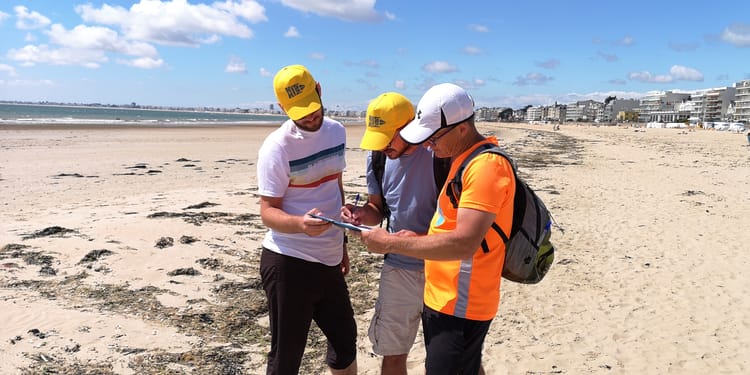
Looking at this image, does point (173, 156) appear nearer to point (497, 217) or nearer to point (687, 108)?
point (497, 217)

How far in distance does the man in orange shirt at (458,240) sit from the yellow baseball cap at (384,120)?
48 centimetres

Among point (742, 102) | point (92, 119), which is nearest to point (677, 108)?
point (742, 102)

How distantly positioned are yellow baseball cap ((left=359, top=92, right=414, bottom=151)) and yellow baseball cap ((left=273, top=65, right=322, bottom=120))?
30cm

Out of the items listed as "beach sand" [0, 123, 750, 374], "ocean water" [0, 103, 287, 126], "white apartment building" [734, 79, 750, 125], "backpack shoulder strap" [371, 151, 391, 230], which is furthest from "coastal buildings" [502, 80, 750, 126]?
"backpack shoulder strap" [371, 151, 391, 230]

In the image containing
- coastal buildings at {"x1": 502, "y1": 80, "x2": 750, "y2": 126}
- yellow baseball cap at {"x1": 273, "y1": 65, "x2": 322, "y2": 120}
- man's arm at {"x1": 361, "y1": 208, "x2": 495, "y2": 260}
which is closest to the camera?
man's arm at {"x1": 361, "y1": 208, "x2": 495, "y2": 260}

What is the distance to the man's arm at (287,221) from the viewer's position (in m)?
2.44

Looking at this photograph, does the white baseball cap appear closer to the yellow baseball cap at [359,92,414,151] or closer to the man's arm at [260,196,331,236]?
the yellow baseball cap at [359,92,414,151]

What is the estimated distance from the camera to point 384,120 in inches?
104

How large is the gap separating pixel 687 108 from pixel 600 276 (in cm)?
16295

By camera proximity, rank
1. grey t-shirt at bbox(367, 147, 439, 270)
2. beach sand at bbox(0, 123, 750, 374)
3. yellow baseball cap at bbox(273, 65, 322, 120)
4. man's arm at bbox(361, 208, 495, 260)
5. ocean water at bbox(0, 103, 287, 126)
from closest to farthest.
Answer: man's arm at bbox(361, 208, 495, 260) < yellow baseball cap at bbox(273, 65, 322, 120) < grey t-shirt at bbox(367, 147, 439, 270) < beach sand at bbox(0, 123, 750, 374) < ocean water at bbox(0, 103, 287, 126)

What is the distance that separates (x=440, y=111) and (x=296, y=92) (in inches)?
35.3

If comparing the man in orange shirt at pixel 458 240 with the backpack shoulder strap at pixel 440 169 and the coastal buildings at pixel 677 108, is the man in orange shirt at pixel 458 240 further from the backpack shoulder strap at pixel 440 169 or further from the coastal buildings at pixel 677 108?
the coastal buildings at pixel 677 108

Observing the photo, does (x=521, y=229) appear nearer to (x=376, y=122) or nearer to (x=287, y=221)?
(x=376, y=122)

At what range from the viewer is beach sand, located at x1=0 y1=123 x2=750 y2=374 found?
13.1 ft
